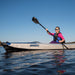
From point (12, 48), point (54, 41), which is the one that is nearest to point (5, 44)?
point (12, 48)

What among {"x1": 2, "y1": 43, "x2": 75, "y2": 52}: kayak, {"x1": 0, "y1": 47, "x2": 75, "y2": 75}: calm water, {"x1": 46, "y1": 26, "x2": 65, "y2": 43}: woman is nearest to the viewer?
{"x1": 0, "y1": 47, "x2": 75, "y2": 75}: calm water

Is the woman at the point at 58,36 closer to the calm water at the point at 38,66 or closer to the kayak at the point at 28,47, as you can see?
the kayak at the point at 28,47

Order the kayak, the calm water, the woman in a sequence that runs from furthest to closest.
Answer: the woman
the kayak
the calm water

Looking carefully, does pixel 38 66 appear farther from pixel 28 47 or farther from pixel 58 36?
pixel 58 36

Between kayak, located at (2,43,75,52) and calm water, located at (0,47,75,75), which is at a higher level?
kayak, located at (2,43,75,52)

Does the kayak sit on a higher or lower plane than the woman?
lower

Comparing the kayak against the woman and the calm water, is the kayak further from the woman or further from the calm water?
the calm water

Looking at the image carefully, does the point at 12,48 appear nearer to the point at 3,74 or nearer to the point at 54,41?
the point at 54,41

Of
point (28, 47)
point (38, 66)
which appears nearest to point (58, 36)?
point (28, 47)

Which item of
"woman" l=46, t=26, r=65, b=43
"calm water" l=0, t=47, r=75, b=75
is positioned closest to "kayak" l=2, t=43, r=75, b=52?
"woman" l=46, t=26, r=65, b=43

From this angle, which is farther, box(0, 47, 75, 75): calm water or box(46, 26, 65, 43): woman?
box(46, 26, 65, 43): woman

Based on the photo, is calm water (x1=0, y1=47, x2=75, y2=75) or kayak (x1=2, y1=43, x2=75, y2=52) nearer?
calm water (x1=0, y1=47, x2=75, y2=75)

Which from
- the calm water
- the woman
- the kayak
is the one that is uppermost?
the woman

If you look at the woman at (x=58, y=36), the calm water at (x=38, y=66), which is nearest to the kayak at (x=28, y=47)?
the woman at (x=58, y=36)
